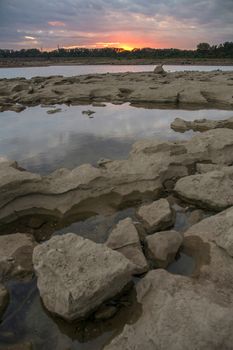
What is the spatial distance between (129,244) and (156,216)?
1052 millimetres

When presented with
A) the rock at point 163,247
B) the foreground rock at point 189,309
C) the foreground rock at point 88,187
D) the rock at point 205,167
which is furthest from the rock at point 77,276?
the rock at point 205,167

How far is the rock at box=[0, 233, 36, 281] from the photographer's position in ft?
16.3

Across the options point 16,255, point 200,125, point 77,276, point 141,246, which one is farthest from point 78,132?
point 77,276

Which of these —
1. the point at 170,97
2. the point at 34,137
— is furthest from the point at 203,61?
the point at 34,137

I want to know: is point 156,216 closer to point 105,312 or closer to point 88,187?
point 88,187

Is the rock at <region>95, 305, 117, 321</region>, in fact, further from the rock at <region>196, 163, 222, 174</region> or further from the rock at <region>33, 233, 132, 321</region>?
the rock at <region>196, 163, 222, 174</region>

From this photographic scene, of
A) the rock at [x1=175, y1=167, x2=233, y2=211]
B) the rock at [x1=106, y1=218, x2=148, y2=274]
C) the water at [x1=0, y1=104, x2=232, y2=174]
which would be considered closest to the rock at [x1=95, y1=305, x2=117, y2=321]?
the rock at [x1=106, y1=218, x2=148, y2=274]

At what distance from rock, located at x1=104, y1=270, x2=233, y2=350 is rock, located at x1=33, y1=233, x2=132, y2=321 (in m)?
0.44

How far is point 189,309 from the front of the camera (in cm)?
384

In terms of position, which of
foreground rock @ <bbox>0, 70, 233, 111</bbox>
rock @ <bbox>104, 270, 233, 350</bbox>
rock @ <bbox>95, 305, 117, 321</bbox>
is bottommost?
foreground rock @ <bbox>0, 70, 233, 111</bbox>

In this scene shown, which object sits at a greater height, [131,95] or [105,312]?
[105,312]

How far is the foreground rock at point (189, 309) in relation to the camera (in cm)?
355

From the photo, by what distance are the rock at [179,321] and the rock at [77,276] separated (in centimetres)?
44

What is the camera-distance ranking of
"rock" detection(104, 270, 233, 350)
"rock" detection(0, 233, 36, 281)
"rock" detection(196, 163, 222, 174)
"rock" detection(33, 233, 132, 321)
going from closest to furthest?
"rock" detection(104, 270, 233, 350)
"rock" detection(33, 233, 132, 321)
"rock" detection(0, 233, 36, 281)
"rock" detection(196, 163, 222, 174)
